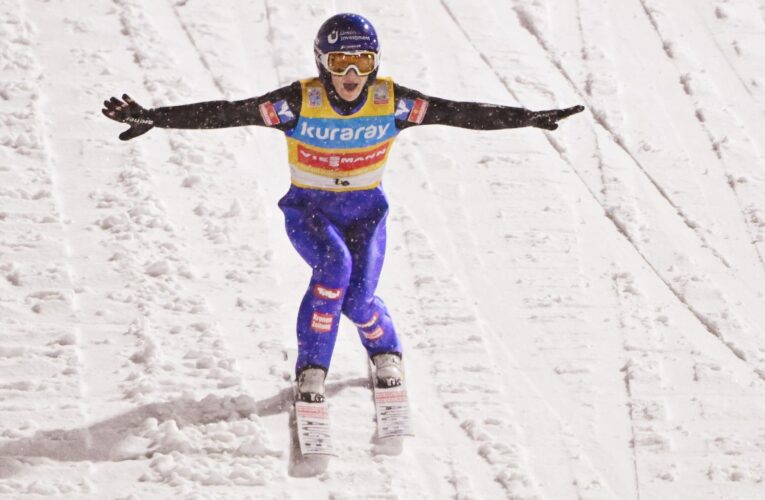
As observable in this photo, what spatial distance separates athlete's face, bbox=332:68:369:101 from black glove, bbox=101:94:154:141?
2.82 ft

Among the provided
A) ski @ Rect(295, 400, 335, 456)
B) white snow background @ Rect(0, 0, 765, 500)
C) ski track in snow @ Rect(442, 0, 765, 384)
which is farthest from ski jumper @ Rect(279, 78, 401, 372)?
ski track in snow @ Rect(442, 0, 765, 384)

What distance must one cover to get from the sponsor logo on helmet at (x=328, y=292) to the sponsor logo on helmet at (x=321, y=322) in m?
0.09

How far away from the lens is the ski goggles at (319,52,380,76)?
5824 millimetres

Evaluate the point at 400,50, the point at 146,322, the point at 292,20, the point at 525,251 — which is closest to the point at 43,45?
the point at 292,20

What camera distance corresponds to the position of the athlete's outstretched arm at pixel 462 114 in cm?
605

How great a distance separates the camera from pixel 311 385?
20.0 ft

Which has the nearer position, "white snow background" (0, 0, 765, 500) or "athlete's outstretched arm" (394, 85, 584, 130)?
"white snow background" (0, 0, 765, 500)

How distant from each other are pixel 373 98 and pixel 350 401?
1.49m

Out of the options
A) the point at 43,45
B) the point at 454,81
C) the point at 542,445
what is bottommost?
the point at 542,445

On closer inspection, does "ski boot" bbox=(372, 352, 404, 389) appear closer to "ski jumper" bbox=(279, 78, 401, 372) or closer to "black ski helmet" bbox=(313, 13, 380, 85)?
"ski jumper" bbox=(279, 78, 401, 372)

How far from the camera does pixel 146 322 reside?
661 cm

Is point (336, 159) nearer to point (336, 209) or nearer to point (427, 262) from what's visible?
point (336, 209)

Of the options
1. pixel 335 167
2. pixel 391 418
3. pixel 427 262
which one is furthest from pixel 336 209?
pixel 427 262

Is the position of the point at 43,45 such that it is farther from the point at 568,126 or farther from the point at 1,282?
the point at 568,126
